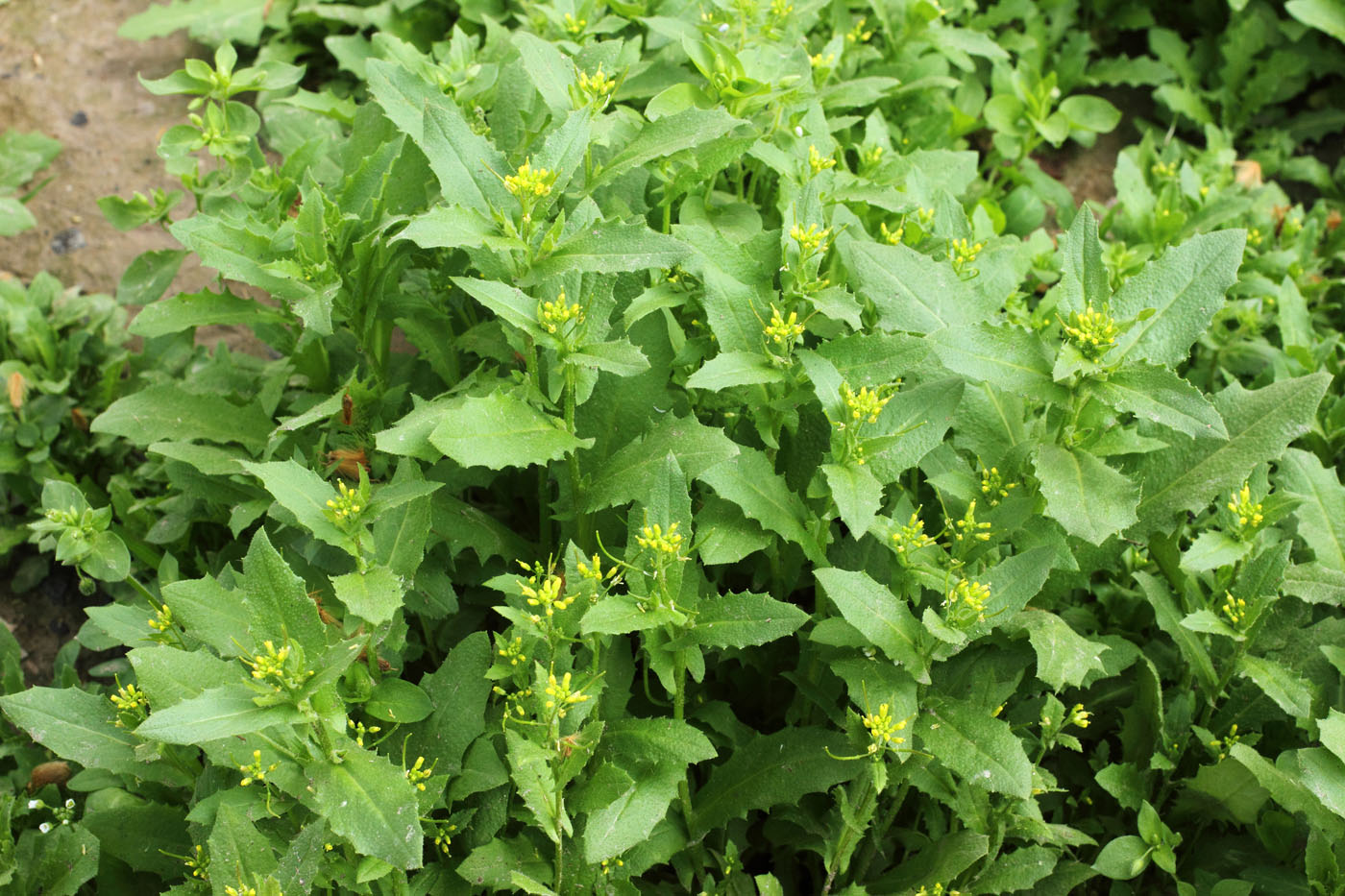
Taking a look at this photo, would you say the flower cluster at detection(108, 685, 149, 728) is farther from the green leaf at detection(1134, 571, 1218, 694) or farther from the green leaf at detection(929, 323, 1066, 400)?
the green leaf at detection(1134, 571, 1218, 694)

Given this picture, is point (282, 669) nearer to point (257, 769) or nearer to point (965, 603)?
point (257, 769)

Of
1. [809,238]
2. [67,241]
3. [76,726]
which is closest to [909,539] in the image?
[809,238]

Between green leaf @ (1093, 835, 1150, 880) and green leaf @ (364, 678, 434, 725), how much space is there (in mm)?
1955

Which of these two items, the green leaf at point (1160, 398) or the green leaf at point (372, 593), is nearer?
the green leaf at point (372, 593)

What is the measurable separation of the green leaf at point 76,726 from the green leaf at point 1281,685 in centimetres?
324

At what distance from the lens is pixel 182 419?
379cm

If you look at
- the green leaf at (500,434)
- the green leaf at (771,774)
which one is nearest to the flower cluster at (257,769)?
the green leaf at (500,434)

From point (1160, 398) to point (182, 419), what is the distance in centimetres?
305

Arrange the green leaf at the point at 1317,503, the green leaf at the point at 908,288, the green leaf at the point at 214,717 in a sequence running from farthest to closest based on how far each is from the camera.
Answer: the green leaf at the point at 1317,503 < the green leaf at the point at 908,288 < the green leaf at the point at 214,717

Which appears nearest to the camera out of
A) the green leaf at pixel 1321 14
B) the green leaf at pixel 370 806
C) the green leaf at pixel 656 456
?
the green leaf at pixel 370 806

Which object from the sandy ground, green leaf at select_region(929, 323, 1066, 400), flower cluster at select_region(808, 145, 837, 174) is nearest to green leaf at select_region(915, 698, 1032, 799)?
green leaf at select_region(929, 323, 1066, 400)

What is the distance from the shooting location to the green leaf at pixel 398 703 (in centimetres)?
290

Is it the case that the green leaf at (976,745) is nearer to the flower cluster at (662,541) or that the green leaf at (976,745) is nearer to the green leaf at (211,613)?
the flower cluster at (662,541)

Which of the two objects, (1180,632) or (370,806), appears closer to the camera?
(370,806)
